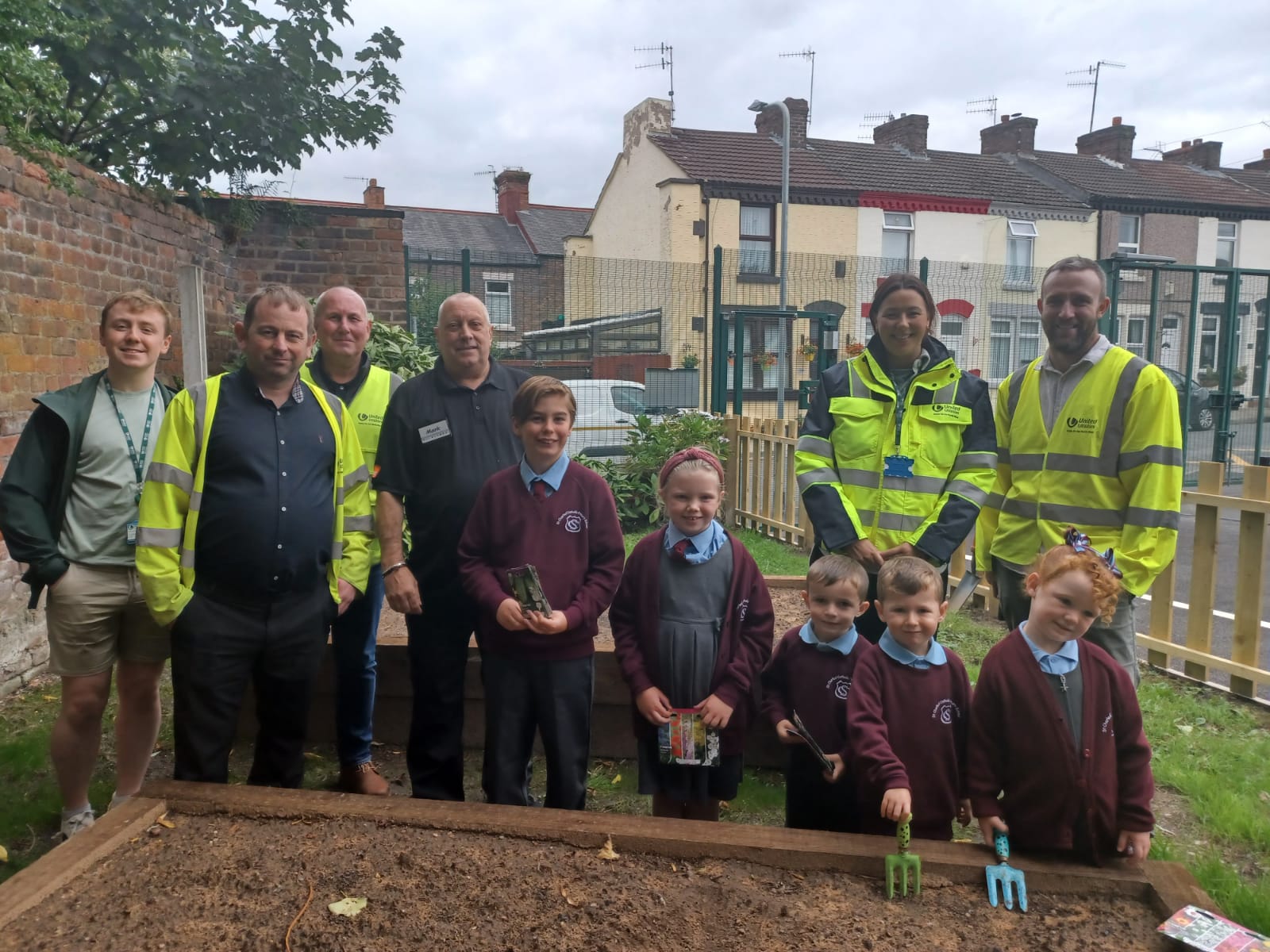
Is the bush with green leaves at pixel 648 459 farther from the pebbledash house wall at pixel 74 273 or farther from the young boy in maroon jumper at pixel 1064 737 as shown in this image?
the young boy in maroon jumper at pixel 1064 737

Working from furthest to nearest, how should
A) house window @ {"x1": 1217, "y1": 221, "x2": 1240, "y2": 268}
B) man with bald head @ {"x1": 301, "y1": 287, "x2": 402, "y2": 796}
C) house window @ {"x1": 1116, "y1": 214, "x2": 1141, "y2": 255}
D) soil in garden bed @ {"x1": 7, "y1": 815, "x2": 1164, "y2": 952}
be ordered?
house window @ {"x1": 1217, "y1": 221, "x2": 1240, "y2": 268}
house window @ {"x1": 1116, "y1": 214, "x2": 1141, "y2": 255}
man with bald head @ {"x1": 301, "y1": 287, "x2": 402, "y2": 796}
soil in garden bed @ {"x1": 7, "y1": 815, "x2": 1164, "y2": 952}

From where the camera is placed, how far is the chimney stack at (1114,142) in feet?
98.6

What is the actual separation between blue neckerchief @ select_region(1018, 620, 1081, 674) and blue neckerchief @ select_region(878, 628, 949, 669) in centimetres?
26

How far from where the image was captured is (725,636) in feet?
9.11

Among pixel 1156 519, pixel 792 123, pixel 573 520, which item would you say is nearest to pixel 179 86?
pixel 573 520

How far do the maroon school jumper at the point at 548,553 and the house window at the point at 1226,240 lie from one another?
30292 millimetres

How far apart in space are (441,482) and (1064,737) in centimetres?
204

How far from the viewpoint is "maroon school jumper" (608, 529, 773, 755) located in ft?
9.08

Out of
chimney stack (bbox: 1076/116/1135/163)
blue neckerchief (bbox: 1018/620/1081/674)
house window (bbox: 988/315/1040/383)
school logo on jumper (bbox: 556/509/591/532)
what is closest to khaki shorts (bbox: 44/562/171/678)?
school logo on jumper (bbox: 556/509/591/532)

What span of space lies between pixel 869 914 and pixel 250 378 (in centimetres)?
235

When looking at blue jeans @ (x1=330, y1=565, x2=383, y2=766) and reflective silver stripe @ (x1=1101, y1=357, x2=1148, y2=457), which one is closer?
reflective silver stripe @ (x1=1101, y1=357, x2=1148, y2=457)

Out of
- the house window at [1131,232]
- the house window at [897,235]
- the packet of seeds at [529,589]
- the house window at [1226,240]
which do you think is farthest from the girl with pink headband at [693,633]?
the house window at [1226,240]

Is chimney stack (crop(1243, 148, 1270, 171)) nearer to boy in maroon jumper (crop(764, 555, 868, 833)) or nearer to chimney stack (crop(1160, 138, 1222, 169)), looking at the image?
chimney stack (crop(1160, 138, 1222, 169))

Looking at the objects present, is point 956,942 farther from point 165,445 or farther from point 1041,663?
point 165,445
